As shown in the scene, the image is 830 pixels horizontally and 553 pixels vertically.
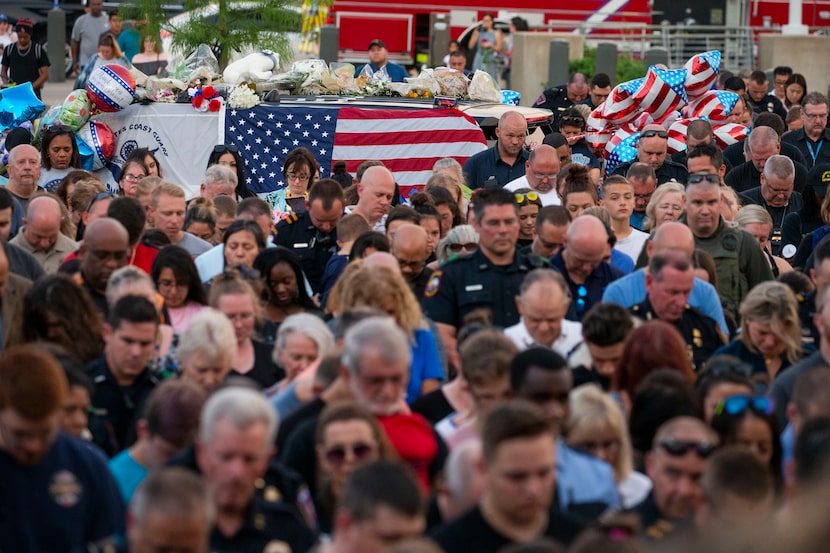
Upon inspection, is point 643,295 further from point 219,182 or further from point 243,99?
point 243,99

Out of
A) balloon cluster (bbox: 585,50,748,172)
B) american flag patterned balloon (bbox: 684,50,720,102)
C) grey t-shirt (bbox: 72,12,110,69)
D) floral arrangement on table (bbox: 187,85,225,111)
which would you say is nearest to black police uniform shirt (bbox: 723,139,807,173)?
balloon cluster (bbox: 585,50,748,172)

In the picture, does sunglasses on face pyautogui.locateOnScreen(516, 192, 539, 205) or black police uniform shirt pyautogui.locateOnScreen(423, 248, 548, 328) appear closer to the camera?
black police uniform shirt pyautogui.locateOnScreen(423, 248, 548, 328)

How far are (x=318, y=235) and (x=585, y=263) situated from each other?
2.45m

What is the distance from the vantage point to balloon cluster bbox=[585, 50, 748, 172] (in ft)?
56.7

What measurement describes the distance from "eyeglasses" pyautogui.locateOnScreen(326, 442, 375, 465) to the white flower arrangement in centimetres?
1234

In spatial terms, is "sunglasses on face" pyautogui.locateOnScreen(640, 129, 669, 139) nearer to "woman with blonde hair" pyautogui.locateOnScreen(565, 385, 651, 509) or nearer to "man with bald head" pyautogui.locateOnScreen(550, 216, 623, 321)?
"man with bald head" pyautogui.locateOnScreen(550, 216, 623, 321)

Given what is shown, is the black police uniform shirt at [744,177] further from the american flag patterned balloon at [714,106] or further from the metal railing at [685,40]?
the metal railing at [685,40]

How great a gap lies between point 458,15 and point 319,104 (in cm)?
1807

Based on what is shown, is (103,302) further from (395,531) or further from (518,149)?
(518,149)

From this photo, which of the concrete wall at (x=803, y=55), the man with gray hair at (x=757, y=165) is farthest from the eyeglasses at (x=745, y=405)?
the concrete wall at (x=803, y=55)

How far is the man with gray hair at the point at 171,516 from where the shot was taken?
4625mm

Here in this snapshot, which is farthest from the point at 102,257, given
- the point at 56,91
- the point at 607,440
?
the point at 56,91

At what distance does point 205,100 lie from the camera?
1758 cm

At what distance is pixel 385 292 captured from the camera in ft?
24.8
